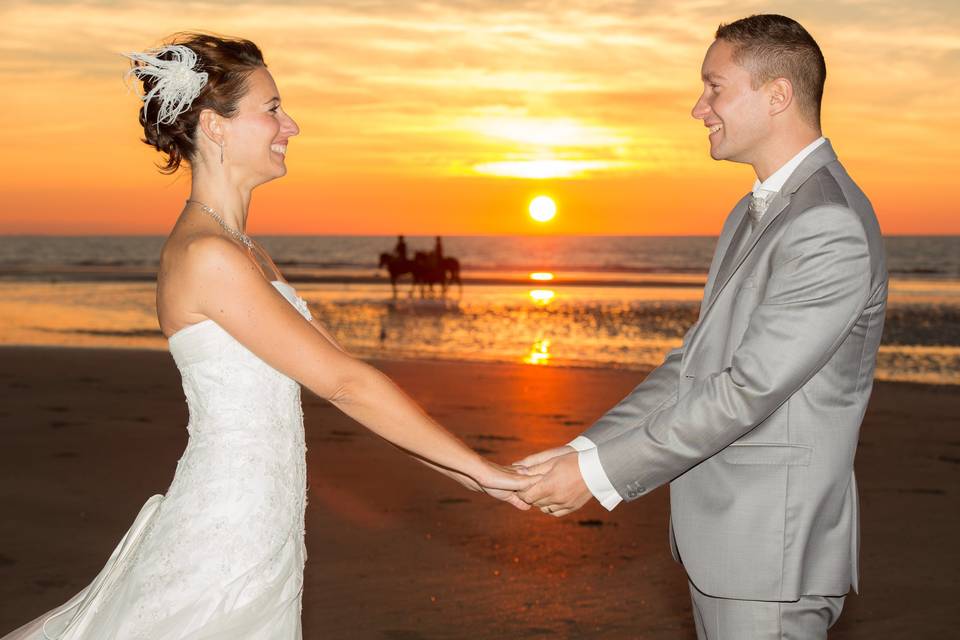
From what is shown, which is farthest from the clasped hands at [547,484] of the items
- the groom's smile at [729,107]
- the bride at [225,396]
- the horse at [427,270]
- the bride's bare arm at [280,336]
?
the horse at [427,270]

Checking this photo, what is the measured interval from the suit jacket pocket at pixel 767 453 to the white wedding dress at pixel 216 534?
1.24m

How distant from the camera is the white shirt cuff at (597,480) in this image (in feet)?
10.6

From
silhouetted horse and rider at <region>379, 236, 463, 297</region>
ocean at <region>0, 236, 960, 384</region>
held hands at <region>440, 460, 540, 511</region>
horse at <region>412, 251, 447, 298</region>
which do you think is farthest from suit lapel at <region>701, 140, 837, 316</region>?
horse at <region>412, 251, 447, 298</region>

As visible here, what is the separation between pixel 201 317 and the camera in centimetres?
289

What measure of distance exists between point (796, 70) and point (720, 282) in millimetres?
632

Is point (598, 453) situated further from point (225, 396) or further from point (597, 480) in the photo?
point (225, 396)

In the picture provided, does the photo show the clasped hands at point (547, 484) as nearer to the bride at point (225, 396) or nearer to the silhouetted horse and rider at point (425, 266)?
the bride at point (225, 396)

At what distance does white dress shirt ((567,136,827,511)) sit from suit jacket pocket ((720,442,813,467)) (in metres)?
0.42

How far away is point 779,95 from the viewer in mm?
2939

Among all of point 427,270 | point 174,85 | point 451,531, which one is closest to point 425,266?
point 427,270

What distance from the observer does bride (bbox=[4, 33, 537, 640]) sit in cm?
282

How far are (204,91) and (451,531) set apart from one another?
3.95 metres

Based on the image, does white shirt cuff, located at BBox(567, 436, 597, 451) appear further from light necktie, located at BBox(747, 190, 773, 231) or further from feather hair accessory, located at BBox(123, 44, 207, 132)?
feather hair accessory, located at BBox(123, 44, 207, 132)

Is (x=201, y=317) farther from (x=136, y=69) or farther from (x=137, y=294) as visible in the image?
(x=137, y=294)
